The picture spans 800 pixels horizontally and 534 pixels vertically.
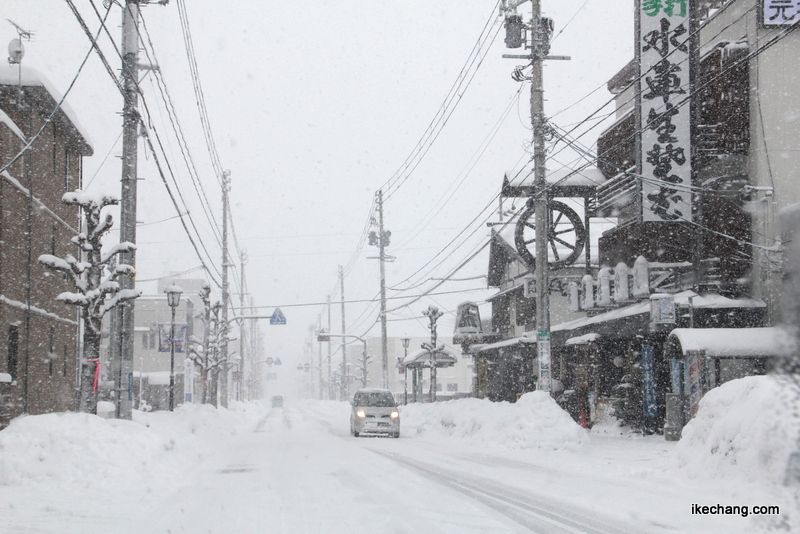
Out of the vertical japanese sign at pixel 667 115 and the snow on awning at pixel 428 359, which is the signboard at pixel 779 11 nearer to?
the vertical japanese sign at pixel 667 115

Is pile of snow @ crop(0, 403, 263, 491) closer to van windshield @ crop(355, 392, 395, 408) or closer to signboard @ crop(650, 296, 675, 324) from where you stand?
signboard @ crop(650, 296, 675, 324)

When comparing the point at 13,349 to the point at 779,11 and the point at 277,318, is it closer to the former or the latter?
the point at 277,318

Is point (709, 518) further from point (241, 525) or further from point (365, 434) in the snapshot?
point (365, 434)

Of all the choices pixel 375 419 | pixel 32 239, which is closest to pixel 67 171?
pixel 32 239

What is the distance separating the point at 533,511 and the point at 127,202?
39.1ft

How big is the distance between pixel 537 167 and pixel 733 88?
20.2 feet

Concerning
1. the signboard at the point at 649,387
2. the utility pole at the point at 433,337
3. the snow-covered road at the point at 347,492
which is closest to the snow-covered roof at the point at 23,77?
the snow-covered road at the point at 347,492

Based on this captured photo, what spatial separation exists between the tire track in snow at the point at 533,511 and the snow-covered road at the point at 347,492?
0.07ft

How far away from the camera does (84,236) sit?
15.1 meters

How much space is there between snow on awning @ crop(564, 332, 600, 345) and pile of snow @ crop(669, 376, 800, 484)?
37.8 ft

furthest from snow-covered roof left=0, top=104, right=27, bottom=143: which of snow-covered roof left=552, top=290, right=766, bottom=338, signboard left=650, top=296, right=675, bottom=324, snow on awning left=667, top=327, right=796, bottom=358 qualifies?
snow on awning left=667, top=327, right=796, bottom=358

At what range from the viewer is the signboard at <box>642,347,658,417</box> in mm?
21125

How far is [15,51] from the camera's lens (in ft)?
67.6

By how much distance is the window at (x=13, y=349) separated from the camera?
20766 mm
